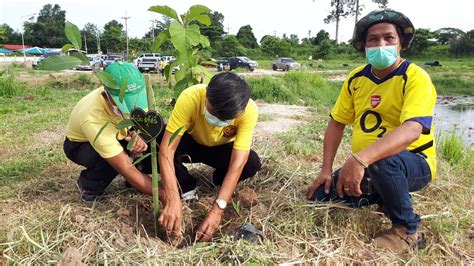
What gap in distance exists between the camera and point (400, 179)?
5.28 feet

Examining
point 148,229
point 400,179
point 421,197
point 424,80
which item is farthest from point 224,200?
point 421,197

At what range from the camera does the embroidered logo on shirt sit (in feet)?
6.74

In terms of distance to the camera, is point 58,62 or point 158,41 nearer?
point 58,62

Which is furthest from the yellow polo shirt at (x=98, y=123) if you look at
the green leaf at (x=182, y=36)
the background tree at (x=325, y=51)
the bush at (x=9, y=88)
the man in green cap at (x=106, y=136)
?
the background tree at (x=325, y=51)

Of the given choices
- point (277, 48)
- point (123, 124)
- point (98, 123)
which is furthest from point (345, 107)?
point (277, 48)

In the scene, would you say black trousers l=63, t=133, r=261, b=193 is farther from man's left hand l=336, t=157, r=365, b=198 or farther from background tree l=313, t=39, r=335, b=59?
background tree l=313, t=39, r=335, b=59

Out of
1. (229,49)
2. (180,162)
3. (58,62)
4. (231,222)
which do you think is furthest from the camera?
(229,49)

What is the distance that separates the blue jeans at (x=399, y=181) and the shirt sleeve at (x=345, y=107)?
1.29 ft

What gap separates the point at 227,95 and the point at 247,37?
43.8 metres

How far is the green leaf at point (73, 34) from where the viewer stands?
1.32m

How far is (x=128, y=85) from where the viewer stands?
1726mm

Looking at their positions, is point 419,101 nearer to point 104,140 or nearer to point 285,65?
point 104,140

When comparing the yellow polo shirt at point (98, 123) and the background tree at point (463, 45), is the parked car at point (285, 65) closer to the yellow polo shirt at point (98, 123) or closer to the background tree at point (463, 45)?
the background tree at point (463, 45)

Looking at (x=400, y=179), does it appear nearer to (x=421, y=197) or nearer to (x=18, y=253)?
(x=421, y=197)
